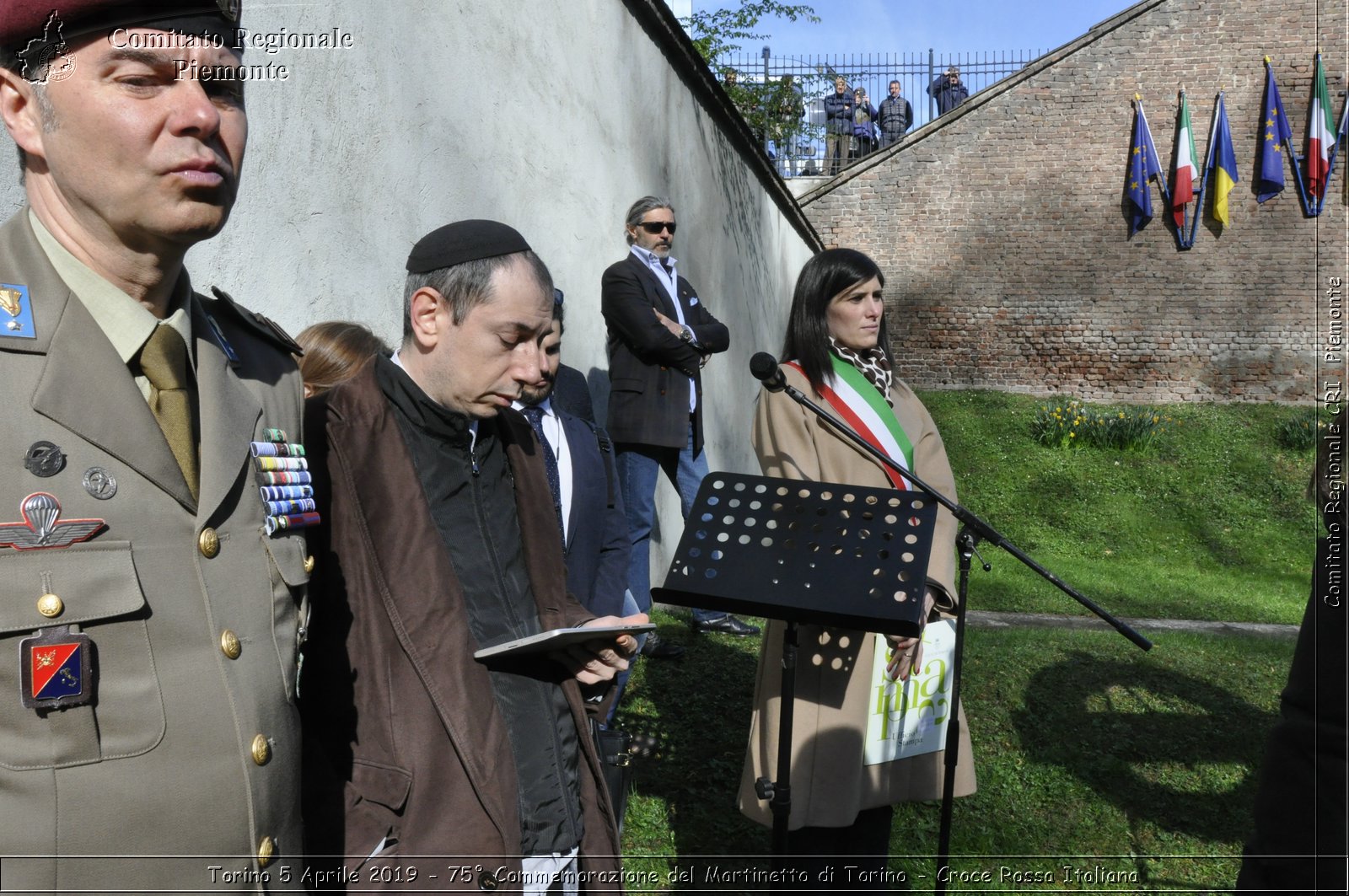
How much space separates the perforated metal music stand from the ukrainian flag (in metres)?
18.5

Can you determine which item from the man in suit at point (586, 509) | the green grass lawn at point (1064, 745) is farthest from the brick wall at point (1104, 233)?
the man in suit at point (586, 509)

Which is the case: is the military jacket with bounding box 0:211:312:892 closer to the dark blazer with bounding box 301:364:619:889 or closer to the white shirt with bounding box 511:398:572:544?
the dark blazer with bounding box 301:364:619:889

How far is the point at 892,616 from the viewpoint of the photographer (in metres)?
2.43

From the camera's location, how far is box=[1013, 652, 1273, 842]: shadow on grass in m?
4.73

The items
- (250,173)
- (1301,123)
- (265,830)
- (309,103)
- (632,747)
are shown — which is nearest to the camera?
(265,830)

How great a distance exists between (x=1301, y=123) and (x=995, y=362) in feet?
21.7

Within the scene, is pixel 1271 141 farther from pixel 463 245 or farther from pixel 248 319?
pixel 248 319

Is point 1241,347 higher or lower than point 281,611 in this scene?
higher

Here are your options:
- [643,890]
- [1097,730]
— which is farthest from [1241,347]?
[643,890]

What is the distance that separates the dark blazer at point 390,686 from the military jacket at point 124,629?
288 millimetres

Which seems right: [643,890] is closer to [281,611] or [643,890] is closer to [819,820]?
[819,820]

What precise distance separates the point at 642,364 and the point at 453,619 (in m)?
4.00

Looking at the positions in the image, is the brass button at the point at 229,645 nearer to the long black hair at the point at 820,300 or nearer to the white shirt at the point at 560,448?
the white shirt at the point at 560,448

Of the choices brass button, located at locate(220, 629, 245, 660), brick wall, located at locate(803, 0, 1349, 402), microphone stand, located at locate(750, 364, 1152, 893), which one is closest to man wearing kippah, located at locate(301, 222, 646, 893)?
brass button, located at locate(220, 629, 245, 660)
